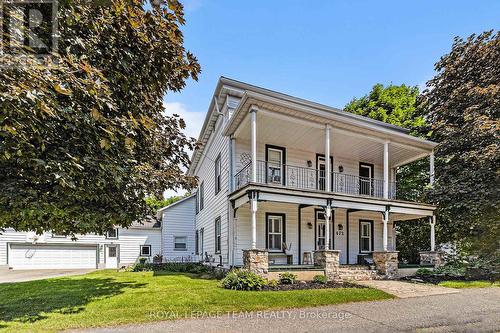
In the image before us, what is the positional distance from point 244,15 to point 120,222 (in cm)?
648

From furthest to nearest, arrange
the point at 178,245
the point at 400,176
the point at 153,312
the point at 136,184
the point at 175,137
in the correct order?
the point at 178,245 < the point at 400,176 < the point at 175,137 < the point at 136,184 < the point at 153,312

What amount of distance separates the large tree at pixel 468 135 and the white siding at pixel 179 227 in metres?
15.4

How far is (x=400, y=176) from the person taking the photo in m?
20.4

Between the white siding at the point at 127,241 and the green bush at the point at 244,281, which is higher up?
the green bush at the point at 244,281

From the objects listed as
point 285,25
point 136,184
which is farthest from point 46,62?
point 285,25

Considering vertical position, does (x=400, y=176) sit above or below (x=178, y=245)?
above

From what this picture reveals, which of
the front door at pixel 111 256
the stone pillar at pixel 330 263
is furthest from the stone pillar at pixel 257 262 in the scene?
the front door at pixel 111 256

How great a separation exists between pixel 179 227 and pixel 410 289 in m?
16.3

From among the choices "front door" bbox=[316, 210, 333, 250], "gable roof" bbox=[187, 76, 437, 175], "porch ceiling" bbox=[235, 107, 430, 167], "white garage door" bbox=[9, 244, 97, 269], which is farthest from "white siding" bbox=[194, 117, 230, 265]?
"white garage door" bbox=[9, 244, 97, 269]

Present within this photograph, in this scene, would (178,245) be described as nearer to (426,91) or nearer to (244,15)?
(244,15)

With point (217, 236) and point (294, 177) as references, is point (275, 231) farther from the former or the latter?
point (217, 236)

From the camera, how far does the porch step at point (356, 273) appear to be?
1191cm

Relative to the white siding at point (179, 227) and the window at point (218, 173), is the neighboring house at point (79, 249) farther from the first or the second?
the window at point (218, 173)

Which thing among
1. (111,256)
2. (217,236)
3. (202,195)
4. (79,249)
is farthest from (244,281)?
(79,249)
